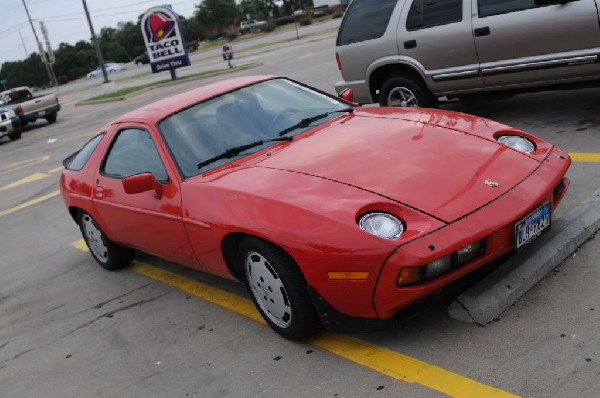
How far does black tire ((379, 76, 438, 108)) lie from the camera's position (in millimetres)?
7793

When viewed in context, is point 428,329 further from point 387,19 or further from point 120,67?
point 120,67

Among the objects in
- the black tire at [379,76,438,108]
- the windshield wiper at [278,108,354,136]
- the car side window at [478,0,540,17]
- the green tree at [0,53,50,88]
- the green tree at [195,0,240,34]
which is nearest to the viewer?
the windshield wiper at [278,108,354,136]

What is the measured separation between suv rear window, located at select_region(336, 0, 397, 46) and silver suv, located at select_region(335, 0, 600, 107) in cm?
1

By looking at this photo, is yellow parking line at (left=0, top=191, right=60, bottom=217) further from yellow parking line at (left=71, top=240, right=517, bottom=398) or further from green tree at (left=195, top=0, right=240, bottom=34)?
green tree at (left=195, top=0, right=240, bottom=34)

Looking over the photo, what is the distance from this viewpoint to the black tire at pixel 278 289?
3393 mm

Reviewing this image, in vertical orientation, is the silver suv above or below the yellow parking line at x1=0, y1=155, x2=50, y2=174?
above

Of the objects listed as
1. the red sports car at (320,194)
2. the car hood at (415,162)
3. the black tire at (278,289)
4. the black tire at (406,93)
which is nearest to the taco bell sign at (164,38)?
the black tire at (406,93)

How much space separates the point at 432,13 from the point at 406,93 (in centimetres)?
102

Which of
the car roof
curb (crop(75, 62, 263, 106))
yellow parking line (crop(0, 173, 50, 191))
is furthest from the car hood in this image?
curb (crop(75, 62, 263, 106))

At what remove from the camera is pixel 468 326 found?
3393 mm

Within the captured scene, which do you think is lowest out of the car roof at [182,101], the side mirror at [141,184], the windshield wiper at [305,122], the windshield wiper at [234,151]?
the side mirror at [141,184]

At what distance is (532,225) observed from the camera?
3.42 metres

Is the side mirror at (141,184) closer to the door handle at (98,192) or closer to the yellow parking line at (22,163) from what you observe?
the door handle at (98,192)

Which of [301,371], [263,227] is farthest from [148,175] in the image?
[301,371]
